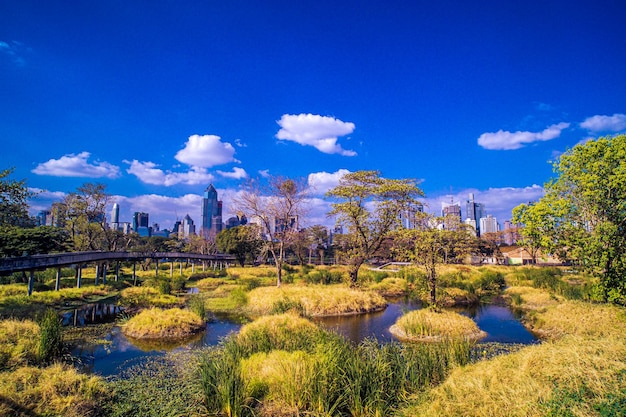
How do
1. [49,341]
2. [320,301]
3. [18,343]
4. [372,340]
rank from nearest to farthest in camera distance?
[18,343] → [49,341] → [372,340] → [320,301]

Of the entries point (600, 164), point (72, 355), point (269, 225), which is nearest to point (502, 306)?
point (600, 164)

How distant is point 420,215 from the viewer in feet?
54.9

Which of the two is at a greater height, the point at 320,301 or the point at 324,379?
the point at 324,379

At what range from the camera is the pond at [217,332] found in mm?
11321

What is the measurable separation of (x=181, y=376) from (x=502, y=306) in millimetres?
19245

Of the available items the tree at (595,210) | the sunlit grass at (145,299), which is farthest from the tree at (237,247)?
the tree at (595,210)

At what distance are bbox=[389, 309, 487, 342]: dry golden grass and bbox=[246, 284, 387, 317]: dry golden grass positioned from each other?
4.44 m

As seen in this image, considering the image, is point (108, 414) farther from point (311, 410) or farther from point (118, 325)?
point (118, 325)

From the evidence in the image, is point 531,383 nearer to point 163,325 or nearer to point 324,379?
point 324,379

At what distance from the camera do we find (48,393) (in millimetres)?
6879

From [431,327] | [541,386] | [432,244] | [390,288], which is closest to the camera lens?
[541,386]

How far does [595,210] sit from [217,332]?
15.8 m

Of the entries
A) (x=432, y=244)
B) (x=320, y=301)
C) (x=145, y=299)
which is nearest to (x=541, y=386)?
(x=432, y=244)

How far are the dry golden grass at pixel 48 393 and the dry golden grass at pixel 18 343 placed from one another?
1919mm
